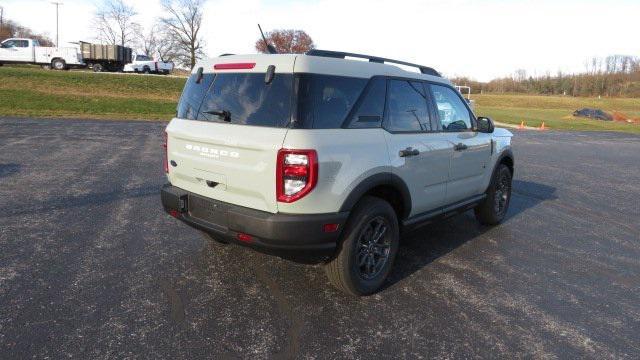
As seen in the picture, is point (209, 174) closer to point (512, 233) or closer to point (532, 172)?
point (512, 233)

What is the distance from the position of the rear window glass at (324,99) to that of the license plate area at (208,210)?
95 centimetres

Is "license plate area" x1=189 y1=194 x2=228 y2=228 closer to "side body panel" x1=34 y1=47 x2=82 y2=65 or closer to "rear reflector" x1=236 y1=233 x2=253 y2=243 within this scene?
"rear reflector" x1=236 y1=233 x2=253 y2=243

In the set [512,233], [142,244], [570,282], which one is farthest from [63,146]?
[570,282]

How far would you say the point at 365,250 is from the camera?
12.6 feet

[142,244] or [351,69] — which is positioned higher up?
[351,69]

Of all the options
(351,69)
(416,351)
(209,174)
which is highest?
(351,69)

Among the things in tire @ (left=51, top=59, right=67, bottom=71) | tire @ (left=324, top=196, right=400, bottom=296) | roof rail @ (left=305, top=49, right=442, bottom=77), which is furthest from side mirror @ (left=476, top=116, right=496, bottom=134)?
tire @ (left=51, top=59, right=67, bottom=71)

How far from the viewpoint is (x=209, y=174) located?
12.1ft

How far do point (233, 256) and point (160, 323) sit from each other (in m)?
1.39

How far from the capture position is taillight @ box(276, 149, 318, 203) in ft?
10.4

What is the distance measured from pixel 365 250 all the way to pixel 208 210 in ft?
4.38

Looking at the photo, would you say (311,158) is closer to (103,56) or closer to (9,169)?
(9,169)

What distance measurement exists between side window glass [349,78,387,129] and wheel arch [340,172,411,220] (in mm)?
429

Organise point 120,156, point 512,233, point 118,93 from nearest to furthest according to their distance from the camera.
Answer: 1. point 512,233
2. point 120,156
3. point 118,93
